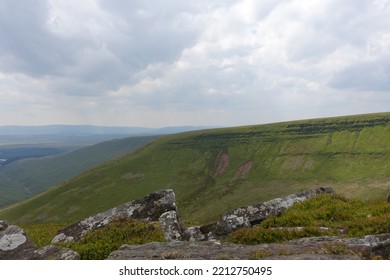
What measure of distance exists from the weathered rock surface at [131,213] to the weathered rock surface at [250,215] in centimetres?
401

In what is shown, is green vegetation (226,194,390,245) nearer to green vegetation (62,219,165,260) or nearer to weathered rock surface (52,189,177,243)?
green vegetation (62,219,165,260)

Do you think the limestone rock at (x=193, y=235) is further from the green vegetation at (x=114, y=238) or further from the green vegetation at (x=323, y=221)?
the green vegetation at (x=323, y=221)

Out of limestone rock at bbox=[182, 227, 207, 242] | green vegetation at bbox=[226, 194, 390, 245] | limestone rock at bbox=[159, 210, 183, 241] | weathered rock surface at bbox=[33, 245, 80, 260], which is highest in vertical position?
green vegetation at bbox=[226, 194, 390, 245]

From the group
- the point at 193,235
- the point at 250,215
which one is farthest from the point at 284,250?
the point at 193,235

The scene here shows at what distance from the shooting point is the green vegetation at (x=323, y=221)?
14375 millimetres

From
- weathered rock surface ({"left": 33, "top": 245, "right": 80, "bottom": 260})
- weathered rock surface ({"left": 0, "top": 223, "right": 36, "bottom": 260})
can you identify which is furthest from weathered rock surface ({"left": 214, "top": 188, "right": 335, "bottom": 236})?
weathered rock surface ({"left": 0, "top": 223, "right": 36, "bottom": 260})

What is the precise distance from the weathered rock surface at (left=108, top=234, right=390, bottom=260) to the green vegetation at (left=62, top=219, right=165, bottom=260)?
7.79 feet

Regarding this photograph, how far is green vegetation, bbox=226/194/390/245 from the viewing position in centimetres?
1438

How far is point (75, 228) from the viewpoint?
65.7 feet

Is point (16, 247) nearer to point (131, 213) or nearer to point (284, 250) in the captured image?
point (131, 213)

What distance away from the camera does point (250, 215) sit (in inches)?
771

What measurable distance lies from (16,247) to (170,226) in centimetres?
806
